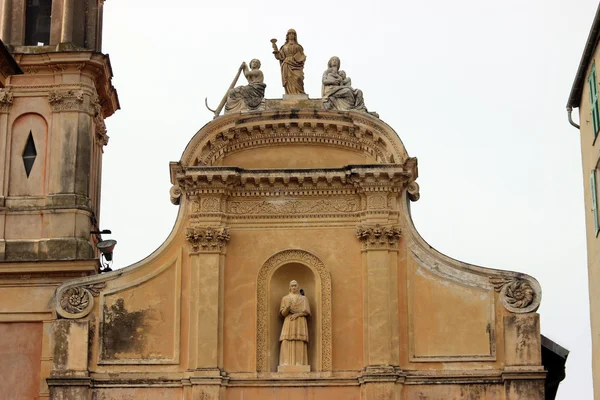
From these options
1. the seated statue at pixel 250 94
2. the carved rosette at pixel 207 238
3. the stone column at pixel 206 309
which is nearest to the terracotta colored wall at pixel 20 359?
the stone column at pixel 206 309

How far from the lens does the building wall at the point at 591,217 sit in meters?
28.4

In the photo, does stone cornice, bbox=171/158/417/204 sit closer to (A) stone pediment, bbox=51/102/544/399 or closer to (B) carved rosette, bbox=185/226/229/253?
(A) stone pediment, bbox=51/102/544/399

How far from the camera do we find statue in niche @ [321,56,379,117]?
102ft

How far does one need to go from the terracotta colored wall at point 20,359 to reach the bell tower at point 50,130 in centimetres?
147

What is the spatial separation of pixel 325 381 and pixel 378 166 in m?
4.25

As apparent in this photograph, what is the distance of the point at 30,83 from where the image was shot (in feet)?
110

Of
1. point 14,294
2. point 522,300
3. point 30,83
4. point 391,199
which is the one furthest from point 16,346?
point 522,300

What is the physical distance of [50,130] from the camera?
33156 millimetres

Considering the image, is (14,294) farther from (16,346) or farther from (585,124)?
(585,124)

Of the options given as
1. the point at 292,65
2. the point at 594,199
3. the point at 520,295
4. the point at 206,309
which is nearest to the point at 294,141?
the point at 292,65

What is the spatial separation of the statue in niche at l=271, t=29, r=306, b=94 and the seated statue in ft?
1.77

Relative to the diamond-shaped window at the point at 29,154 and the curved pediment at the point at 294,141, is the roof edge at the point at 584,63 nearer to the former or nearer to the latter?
the curved pediment at the point at 294,141

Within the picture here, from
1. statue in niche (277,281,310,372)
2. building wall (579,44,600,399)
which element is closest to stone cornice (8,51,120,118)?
statue in niche (277,281,310,372)

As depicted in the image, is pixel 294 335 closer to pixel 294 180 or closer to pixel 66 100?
pixel 294 180
